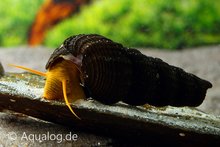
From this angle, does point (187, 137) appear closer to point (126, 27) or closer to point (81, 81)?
point (81, 81)

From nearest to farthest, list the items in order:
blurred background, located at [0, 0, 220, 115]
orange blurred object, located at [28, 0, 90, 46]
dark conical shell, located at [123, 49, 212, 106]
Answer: dark conical shell, located at [123, 49, 212, 106] < blurred background, located at [0, 0, 220, 115] < orange blurred object, located at [28, 0, 90, 46]

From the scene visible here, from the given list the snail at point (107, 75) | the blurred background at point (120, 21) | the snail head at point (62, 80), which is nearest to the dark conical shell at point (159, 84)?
the snail at point (107, 75)

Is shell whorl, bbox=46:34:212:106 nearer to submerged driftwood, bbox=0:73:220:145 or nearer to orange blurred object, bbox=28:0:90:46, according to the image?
submerged driftwood, bbox=0:73:220:145

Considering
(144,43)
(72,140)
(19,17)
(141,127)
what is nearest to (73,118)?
(72,140)

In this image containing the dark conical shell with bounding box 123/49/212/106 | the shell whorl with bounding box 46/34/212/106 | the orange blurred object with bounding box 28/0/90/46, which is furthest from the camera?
the orange blurred object with bounding box 28/0/90/46

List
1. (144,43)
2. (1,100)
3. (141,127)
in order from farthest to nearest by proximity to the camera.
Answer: (144,43) → (1,100) → (141,127)

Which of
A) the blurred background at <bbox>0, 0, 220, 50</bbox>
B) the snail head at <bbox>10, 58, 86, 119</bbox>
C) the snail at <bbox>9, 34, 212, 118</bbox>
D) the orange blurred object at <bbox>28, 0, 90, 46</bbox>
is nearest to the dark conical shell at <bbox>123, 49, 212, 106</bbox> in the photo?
the snail at <bbox>9, 34, 212, 118</bbox>

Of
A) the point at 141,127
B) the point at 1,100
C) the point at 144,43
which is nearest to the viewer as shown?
the point at 141,127

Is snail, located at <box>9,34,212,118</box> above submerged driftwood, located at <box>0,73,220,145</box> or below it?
above
